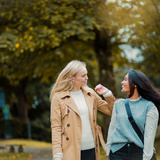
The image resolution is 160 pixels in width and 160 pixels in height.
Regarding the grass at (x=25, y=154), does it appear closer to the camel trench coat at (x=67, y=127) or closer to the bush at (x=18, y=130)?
the bush at (x=18, y=130)

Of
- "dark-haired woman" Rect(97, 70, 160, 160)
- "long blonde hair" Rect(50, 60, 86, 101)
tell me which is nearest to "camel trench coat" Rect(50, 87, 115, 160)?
"long blonde hair" Rect(50, 60, 86, 101)

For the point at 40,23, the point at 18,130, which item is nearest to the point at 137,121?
the point at 40,23

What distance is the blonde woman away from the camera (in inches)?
148

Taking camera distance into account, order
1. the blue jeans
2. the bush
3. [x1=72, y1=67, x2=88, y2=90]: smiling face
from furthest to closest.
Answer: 1. the bush
2. [x1=72, y1=67, x2=88, y2=90]: smiling face
3. the blue jeans

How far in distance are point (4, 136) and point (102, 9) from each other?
16093 millimetres

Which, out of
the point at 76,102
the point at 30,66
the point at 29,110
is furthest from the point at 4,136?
the point at 76,102

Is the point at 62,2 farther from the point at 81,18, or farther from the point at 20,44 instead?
the point at 20,44

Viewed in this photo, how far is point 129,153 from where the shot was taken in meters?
3.33

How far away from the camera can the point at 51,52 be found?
14078 mm

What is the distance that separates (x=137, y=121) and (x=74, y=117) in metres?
0.83

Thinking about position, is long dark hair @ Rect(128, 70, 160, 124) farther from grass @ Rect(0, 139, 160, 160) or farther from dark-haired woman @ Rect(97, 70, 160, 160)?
grass @ Rect(0, 139, 160, 160)

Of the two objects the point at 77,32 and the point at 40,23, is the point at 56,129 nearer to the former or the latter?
the point at 77,32

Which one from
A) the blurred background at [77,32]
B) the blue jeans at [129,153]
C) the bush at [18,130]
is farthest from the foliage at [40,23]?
the bush at [18,130]

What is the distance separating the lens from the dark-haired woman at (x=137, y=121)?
3207mm
